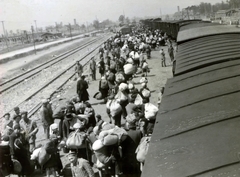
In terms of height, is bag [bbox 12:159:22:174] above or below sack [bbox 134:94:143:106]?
below

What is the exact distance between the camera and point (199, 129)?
9.27 feet

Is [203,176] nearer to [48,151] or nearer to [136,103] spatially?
[48,151]

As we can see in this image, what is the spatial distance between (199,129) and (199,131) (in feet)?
0.16

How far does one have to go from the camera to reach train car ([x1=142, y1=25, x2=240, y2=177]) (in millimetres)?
2178

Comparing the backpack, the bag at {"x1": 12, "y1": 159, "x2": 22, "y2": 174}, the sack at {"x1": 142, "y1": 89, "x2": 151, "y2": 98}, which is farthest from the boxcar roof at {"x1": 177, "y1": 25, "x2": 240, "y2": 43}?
the bag at {"x1": 12, "y1": 159, "x2": 22, "y2": 174}

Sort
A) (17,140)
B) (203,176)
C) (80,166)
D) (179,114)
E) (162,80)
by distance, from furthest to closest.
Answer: (162,80) < (17,140) < (80,166) < (179,114) < (203,176)

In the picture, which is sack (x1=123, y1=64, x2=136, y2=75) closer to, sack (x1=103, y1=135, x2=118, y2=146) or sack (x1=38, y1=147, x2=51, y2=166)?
→ sack (x1=38, y1=147, x2=51, y2=166)

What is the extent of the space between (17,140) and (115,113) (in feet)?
9.41

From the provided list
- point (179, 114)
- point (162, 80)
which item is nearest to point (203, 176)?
point (179, 114)

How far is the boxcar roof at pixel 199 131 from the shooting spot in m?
2.18

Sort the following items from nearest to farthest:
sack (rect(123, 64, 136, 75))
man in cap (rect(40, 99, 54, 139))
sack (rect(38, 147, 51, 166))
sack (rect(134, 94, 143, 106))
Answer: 1. sack (rect(38, 147, 51, 166))
2. sack (rect(134, 94, 143, 106))
3. man in cap (rect(40, 99, 54, 139))
4. sack (rect(123, 64, 136, 75))

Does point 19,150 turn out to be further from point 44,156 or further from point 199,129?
point 199,129

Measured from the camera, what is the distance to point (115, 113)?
A: 26.9 ft

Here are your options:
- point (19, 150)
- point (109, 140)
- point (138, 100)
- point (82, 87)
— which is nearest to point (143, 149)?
point (109, 140)
